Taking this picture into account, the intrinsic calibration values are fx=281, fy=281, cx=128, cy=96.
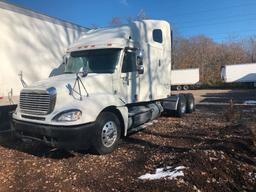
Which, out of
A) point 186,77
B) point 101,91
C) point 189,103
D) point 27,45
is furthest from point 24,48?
point 186,77

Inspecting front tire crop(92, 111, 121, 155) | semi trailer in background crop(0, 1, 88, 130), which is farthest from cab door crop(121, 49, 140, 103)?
semi trailer in background crop(0, 1, 88, 130)

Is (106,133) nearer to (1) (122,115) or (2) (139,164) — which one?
(1) (122,115)

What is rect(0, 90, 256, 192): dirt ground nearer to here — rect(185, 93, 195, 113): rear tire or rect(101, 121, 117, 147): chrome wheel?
rect(101, 121, 117, 147): chrome wheel

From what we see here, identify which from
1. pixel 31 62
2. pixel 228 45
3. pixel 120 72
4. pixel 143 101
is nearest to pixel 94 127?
pixel 120 72

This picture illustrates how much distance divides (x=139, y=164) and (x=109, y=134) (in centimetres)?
110

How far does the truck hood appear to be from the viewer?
630cm

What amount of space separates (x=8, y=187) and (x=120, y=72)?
3802 millimetres

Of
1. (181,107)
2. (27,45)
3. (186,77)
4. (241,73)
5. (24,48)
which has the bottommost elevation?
(181,107)

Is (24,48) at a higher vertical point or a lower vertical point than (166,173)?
higher

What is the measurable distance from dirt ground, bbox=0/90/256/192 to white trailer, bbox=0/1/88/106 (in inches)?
75.5

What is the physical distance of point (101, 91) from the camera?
696 cm

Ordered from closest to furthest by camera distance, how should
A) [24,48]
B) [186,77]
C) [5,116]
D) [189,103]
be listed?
[5,116]
[24,48]
[189,103]
[186,77]

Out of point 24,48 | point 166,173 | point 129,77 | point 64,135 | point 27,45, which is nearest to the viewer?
point 166,173

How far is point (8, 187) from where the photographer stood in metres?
5.00
